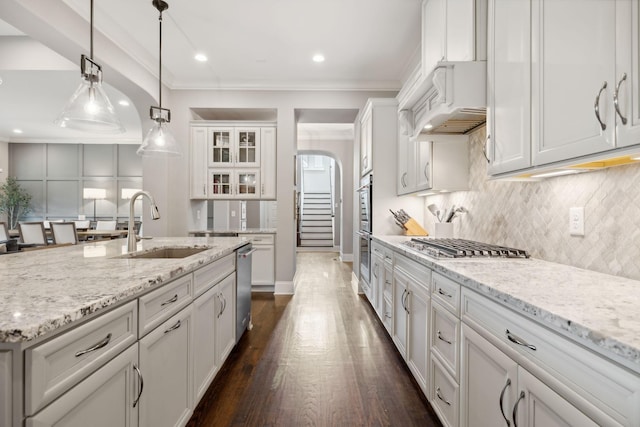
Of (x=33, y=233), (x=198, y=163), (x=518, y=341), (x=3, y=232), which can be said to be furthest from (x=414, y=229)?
(x=3, y=232)

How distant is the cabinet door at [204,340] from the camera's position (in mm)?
1682

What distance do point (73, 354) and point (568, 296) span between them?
4.61 ft

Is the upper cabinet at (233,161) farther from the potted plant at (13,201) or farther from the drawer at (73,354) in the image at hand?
the potted plant at (13,201)

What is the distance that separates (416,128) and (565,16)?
1.24 meters

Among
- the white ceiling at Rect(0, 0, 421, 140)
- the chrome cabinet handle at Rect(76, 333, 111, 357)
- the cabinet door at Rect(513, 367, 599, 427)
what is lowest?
Result: the cabinet door at Rect(513, 367, 599, 427)

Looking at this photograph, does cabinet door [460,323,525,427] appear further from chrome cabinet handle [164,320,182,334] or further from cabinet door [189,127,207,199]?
cabinet door [189,127,207,199]

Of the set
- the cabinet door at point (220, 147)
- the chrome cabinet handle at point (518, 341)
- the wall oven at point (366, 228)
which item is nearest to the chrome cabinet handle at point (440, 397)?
the chrome cabinet handle at point (518, 341)

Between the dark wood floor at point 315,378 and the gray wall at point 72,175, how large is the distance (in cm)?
669

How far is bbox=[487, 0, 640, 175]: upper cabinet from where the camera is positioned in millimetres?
917

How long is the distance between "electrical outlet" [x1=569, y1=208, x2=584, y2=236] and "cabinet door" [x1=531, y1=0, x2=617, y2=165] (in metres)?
0.39

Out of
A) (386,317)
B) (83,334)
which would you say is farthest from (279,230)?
(83,334)

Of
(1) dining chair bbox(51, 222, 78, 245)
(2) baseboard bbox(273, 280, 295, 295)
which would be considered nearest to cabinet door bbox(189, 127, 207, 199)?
(2) baseboard bbox(273, 280, 295, 295)

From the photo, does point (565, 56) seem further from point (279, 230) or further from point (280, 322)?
point (279, 230)

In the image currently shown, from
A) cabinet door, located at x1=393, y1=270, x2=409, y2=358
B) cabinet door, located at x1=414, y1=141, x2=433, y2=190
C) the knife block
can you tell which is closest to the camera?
cabinet door, located at x1=393, y1=270, x2=409, y2=358
